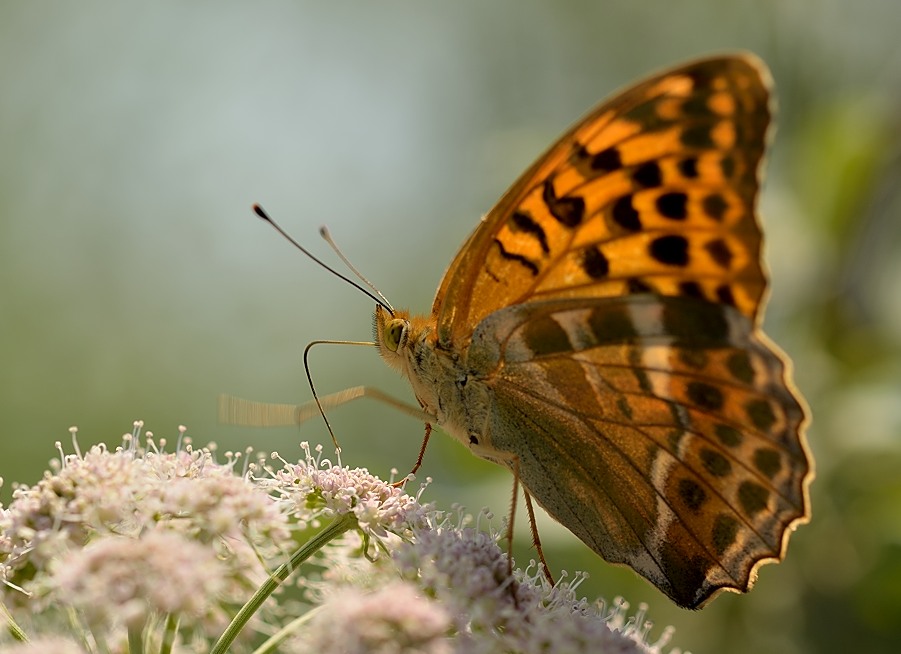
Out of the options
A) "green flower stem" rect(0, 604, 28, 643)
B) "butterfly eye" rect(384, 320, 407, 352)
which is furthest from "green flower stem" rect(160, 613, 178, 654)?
"butterfly eye" rect(384, 320, 407, 352)

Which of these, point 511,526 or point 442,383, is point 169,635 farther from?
point 442,383

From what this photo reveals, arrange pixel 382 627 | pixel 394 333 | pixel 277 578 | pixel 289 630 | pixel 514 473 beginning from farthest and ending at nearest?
pixel 394 333 < pixel 514 473 < pixel 277 578 < pixel 289 630 < pixel 382 627

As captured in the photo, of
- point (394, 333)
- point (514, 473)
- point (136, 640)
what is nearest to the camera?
point (136, 640)

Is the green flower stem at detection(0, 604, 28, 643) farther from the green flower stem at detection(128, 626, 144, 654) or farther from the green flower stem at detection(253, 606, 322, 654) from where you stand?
the green flower stem at detection(253, 606, 322, 654)

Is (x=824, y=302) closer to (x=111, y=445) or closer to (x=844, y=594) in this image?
(x=844, y=594)

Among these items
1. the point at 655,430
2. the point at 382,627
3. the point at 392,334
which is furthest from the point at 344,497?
the point at 655,430

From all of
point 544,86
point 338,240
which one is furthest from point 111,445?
point 544,86
